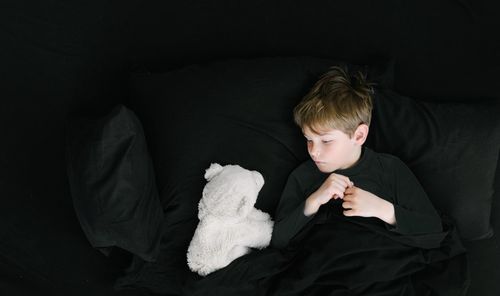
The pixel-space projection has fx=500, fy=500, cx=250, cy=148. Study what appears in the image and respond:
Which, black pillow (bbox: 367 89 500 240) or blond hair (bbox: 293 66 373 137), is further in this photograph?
black pillow (bbox: 367 89 500 240)

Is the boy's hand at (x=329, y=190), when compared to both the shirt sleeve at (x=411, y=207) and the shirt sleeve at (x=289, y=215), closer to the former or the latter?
the shirt sleeve at (x=289, y=215)

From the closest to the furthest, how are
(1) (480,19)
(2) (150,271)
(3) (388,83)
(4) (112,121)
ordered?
(4) (112,121), (2) (150,271), (3) (388,83), (1) (480,19)

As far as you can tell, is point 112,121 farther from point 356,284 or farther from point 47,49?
point 356,284

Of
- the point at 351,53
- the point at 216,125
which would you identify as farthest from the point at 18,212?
the point at 351,53

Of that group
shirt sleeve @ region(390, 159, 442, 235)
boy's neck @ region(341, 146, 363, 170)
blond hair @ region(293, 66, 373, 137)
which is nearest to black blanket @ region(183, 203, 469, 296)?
shirt sleeve @ region(390, 159, 442, 235)

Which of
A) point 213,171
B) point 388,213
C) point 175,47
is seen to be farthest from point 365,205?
point 175,47

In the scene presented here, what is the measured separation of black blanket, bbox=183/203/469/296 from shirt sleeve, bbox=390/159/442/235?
1.0 inches

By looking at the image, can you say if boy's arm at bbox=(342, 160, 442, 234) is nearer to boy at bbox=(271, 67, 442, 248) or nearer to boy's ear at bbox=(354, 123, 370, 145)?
boy at bbox=(271, 67, 442, 248)

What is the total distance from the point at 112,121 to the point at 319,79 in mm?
594

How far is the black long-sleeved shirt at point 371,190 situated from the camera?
51.9 inches

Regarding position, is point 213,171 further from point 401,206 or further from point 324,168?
point 401,206

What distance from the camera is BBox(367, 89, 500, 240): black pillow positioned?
4.65ft

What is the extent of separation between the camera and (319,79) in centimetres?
142

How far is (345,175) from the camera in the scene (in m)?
1.37
